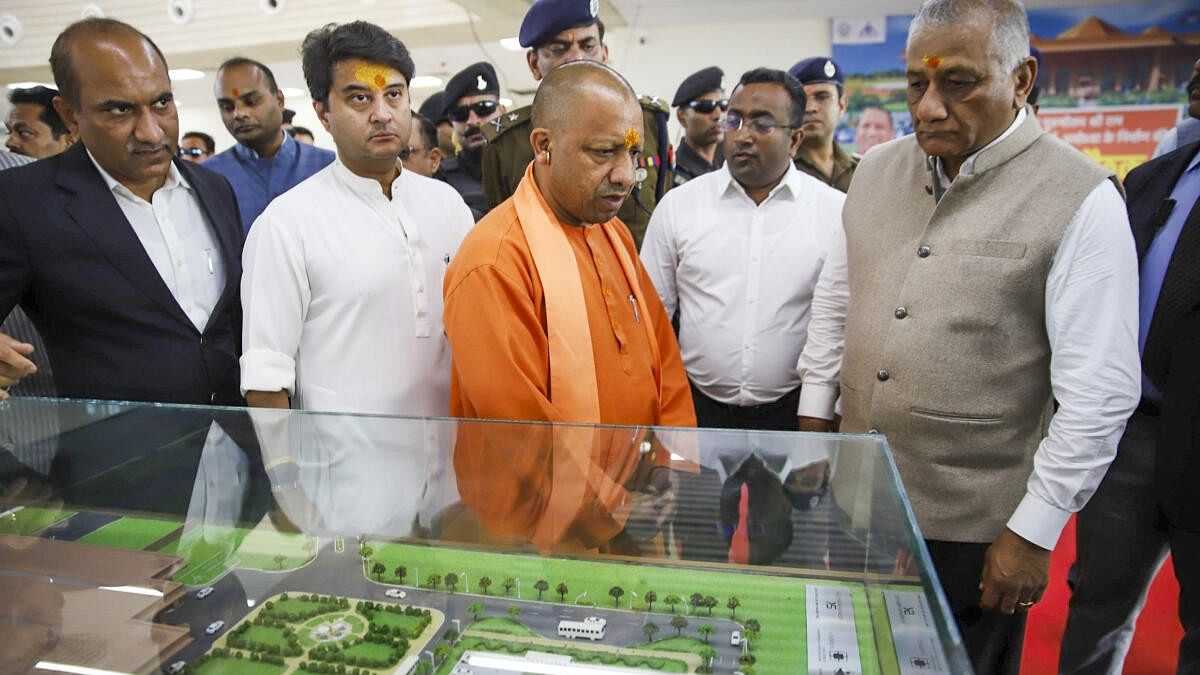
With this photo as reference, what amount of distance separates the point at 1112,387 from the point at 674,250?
1434mm

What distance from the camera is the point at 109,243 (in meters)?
1.94

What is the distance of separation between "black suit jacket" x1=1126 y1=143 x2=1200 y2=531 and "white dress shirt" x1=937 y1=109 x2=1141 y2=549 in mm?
589

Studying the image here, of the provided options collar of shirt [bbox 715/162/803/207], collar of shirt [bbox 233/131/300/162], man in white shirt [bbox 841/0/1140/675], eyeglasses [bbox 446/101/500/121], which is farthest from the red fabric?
eyeglasses [bbox 446/101/500/121]

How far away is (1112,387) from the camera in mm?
1513

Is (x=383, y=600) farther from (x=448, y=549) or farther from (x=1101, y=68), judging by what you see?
(x=1101, y=68)

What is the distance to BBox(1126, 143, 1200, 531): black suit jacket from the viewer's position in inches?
76.7

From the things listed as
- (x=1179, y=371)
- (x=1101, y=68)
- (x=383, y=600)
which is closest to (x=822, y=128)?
(x=1179, y=371)

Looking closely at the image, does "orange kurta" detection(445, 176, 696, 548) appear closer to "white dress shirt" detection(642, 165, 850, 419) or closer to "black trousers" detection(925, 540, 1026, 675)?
"white dress shirt" detection(642, 165, 850, 419)

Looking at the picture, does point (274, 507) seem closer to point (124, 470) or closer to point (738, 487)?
point (124, 470)

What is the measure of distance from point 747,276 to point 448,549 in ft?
4.98

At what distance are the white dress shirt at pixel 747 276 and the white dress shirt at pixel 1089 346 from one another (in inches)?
35.6

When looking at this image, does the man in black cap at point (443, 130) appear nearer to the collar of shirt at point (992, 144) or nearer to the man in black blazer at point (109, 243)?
the man in black blazer at point (109, 243)

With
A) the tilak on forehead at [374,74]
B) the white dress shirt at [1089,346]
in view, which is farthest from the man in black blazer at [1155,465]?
the tilak on forehead at [374,74]

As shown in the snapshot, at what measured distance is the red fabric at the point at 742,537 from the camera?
4.14ft
